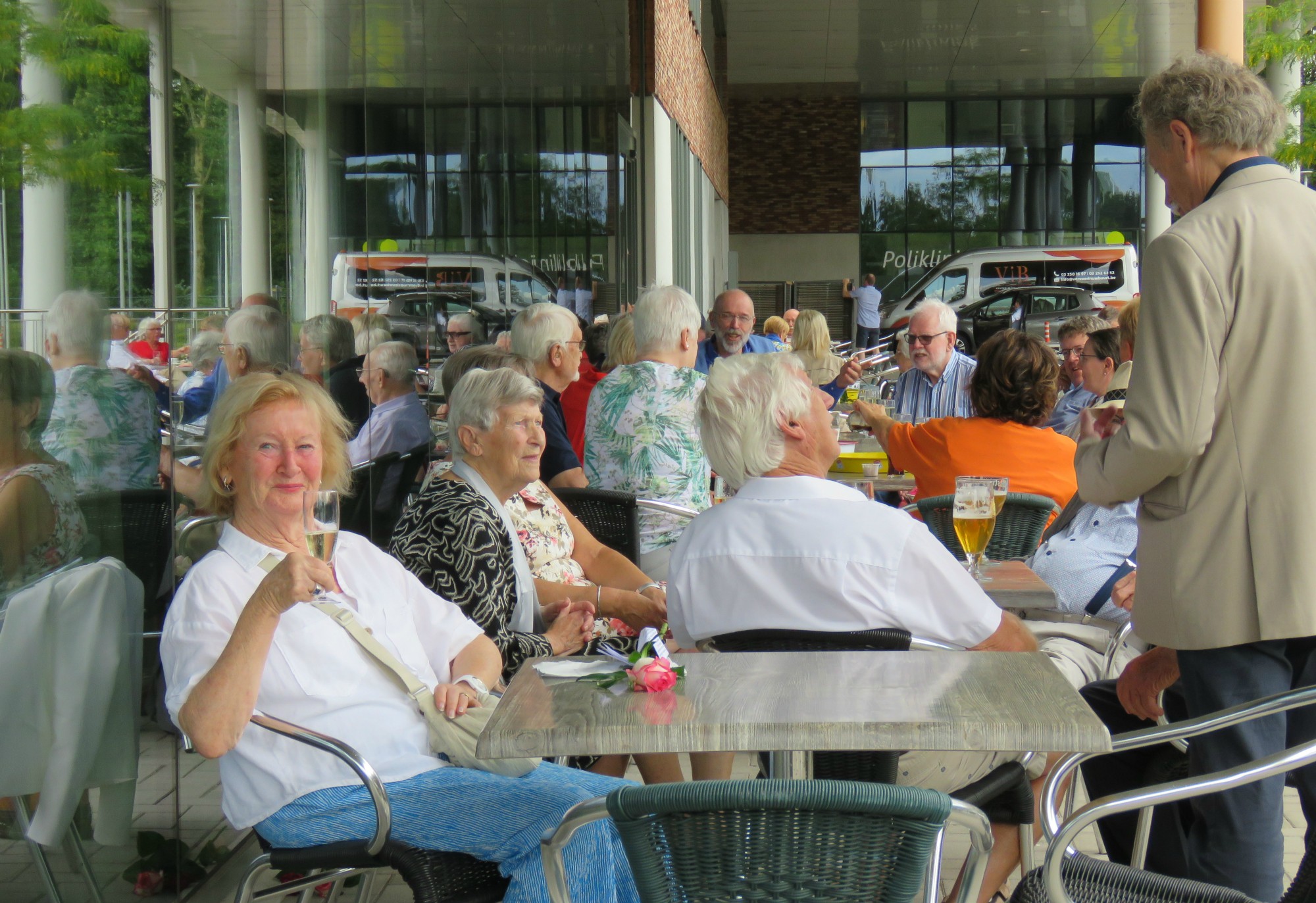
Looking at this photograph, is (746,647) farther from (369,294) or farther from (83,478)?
(369,294)

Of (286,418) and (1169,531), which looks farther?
(286,418)

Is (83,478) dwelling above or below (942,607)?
above

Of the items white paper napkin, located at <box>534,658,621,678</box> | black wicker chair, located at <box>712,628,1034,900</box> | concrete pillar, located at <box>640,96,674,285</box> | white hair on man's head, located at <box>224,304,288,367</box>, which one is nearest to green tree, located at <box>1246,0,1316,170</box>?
concrete pillar, located at <box>640,96,674,285</box>

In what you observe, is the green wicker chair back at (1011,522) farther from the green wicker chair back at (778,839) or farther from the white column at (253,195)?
the green wicker chair back at (778,839)

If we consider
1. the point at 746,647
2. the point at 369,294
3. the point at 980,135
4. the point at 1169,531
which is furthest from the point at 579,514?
the point at 980,135

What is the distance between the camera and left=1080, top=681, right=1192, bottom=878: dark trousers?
8.19 ft

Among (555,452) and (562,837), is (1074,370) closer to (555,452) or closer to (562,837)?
(555,452)

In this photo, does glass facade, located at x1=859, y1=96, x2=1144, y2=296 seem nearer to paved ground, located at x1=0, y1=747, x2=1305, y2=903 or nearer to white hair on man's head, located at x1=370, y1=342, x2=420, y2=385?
white hair on man's head, located at x1=370, y1=342, x2=420, y2=385

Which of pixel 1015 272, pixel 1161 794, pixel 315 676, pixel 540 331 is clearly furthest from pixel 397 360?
pixel 1015 272

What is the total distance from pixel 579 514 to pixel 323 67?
1.54 m

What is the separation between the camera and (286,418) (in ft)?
7.93

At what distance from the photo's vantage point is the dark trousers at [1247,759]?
2.09m

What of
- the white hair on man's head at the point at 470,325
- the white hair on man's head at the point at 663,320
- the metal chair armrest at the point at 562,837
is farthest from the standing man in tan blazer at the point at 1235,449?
the white hair on man's head at the point at 470,325

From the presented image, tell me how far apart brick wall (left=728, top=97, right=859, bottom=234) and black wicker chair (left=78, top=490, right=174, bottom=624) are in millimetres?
27107
